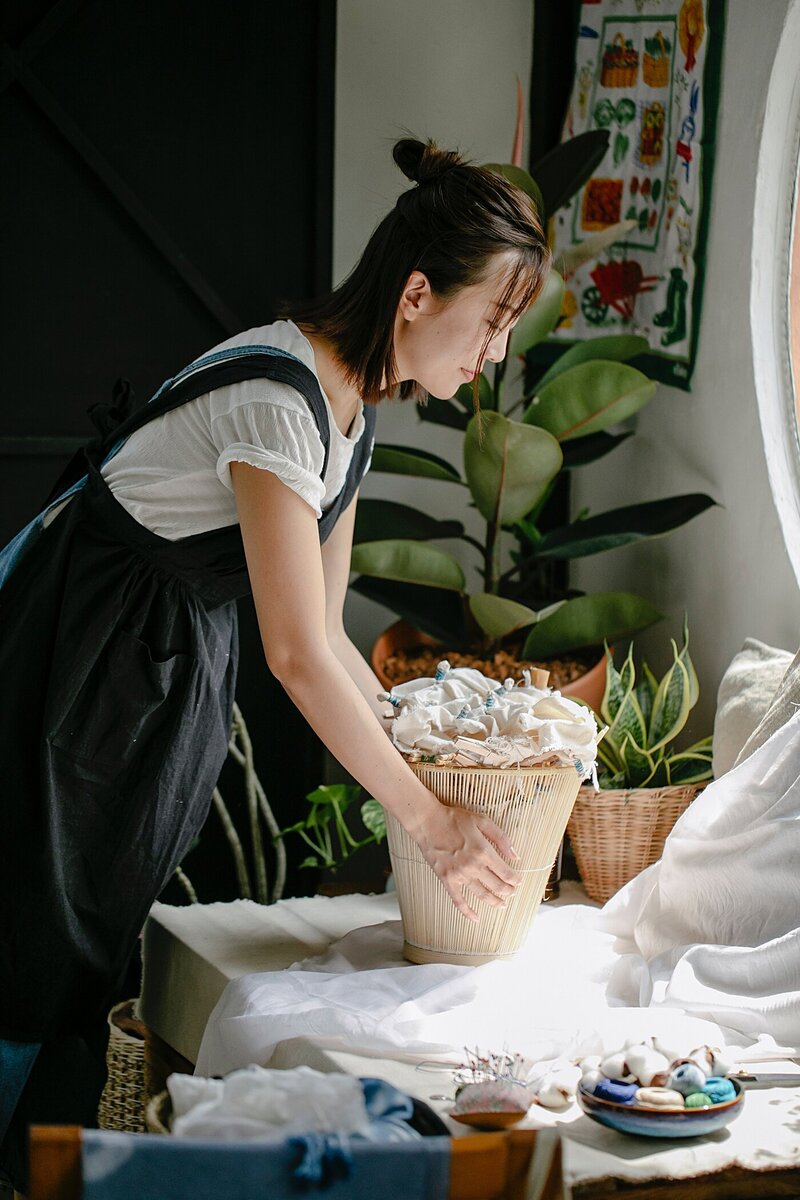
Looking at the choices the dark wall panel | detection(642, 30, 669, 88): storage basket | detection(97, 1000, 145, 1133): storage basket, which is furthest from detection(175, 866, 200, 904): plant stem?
detection(642, 30, 669, 88): storage basket

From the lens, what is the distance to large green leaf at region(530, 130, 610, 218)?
2.60 meters

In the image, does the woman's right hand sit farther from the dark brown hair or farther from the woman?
the dark brown hair

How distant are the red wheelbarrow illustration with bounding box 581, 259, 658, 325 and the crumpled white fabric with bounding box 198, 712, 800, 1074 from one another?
4.56ft

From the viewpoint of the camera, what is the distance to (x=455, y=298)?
5.33 feet

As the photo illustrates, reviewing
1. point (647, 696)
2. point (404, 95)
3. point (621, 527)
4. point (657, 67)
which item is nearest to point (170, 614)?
point (647, 696)

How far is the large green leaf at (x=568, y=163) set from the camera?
260 cm

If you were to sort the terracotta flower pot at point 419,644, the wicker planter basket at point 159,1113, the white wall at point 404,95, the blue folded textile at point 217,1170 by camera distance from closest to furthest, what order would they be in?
the blue folded textile at point 217,1170, the wicker planter basket at point 159,1113, the terracotta flower pot at point 419,644, the white wall at point 404,95

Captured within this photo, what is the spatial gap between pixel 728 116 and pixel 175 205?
4.13ft

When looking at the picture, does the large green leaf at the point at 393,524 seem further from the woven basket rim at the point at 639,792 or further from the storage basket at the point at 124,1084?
the storage basket at the point at 124,1084

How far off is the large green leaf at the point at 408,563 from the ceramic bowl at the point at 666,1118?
4.86ft

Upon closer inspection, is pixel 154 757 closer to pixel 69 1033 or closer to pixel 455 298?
pixel 69 1033

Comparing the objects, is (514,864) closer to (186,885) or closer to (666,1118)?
(666,1118)

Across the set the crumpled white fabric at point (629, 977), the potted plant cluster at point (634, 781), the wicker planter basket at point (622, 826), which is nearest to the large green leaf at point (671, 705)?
the potted plant cluster at point (634, 781)

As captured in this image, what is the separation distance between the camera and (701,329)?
263cm
